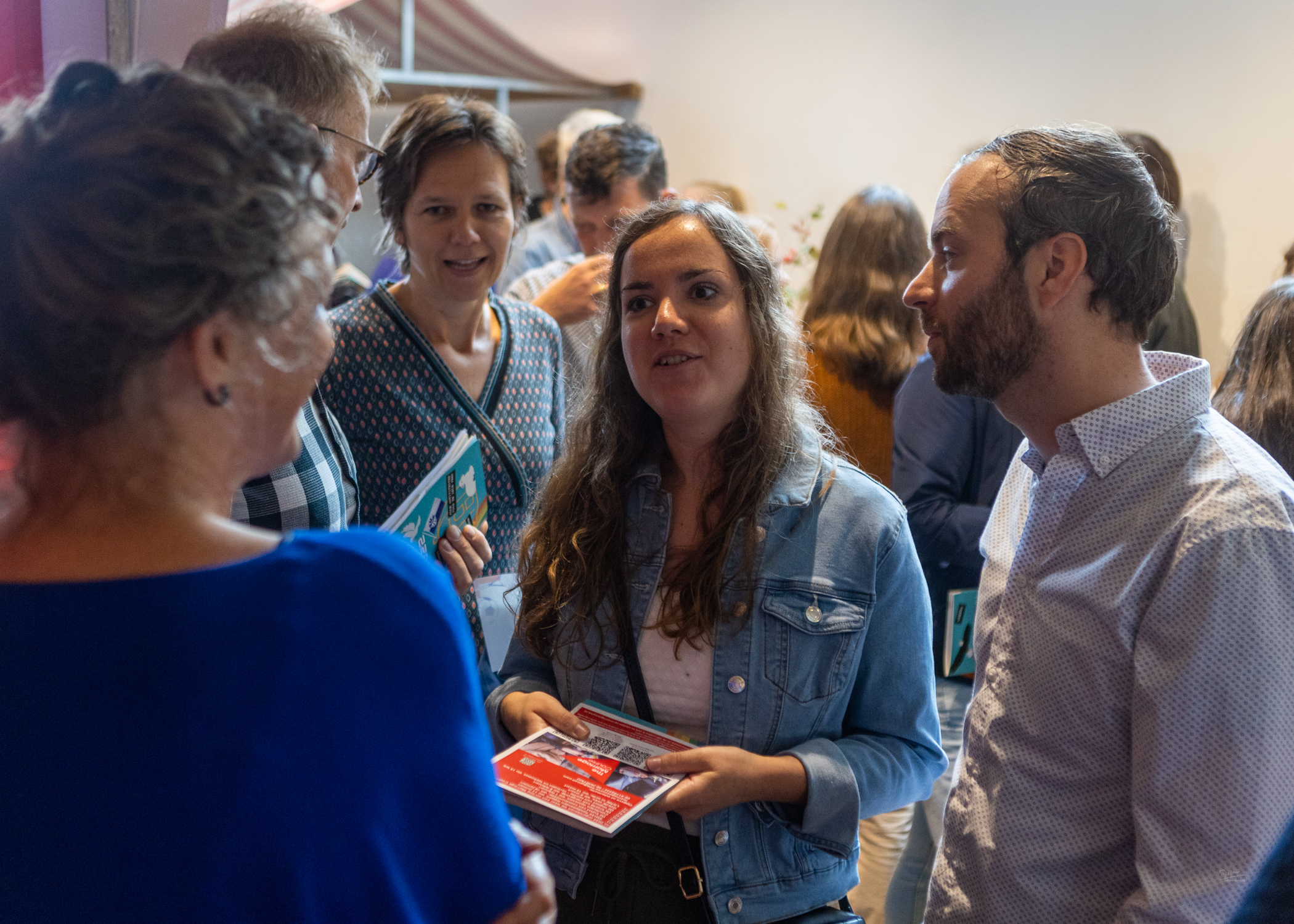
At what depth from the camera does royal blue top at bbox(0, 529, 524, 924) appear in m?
0.72

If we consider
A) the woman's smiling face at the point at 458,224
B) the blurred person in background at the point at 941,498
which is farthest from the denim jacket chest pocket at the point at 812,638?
the woman's smiling face at the point at 458,224

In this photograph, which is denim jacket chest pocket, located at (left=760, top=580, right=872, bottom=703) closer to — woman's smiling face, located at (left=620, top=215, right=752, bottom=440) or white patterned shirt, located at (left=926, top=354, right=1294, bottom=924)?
white patterned shirt, located at (left=926, top=354, right=1294, bottom=924)

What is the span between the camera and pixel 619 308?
1872 millimetres

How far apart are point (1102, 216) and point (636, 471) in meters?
0.85

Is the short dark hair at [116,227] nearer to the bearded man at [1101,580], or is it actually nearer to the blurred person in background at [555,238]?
the bearded man at [1101,580]

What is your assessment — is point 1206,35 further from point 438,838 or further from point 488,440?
point 438,838

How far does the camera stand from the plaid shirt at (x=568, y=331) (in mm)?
2959

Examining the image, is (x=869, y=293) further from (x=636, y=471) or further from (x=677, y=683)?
(x=677, y=683)

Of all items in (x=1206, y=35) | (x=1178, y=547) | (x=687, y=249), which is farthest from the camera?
(x=1206, y=35)

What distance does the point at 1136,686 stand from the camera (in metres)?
1.22

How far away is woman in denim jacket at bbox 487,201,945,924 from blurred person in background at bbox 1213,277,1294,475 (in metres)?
0.79

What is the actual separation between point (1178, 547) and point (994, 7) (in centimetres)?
427

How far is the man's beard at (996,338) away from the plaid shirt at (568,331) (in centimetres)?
108

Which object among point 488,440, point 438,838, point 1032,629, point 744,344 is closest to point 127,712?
point 438,838
